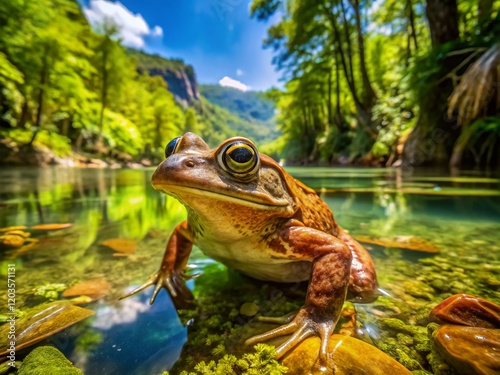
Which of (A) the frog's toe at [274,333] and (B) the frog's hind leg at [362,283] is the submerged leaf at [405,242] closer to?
(B) the frog's hind leg at [362,283]

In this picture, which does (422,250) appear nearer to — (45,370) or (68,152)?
(45,370)

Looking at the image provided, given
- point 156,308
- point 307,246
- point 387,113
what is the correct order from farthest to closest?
point 387,113 → point 156,308 → point 307,246

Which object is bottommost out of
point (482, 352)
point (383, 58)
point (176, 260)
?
point (176, 260)

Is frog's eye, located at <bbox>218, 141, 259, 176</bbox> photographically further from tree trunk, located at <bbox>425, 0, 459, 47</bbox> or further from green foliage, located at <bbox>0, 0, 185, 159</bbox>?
green foliage, located at <bbox>0, 0, 185, 159</bbox>

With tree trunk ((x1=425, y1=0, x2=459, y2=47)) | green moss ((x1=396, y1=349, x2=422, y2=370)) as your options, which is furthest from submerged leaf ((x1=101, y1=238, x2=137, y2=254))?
tree trunk ((x1=425, y1=0, x2=459, y2=47))

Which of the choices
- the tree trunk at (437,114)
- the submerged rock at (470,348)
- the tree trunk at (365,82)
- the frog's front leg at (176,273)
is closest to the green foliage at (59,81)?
the frog's front leg at (176,273)

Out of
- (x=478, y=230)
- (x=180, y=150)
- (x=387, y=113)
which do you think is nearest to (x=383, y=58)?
(x=387, y=113)
